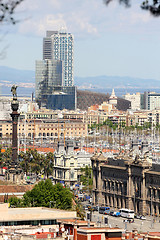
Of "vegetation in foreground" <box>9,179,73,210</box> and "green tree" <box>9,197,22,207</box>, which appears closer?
"green tree" <box>9,197,22,207</box>

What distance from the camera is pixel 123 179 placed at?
108m

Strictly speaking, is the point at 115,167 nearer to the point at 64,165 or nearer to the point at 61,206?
the point at 64,165

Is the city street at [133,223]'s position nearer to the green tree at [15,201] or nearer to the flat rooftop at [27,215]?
the green tree at [15,201]

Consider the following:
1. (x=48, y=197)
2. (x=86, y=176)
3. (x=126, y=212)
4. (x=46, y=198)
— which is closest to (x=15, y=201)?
(x=46, y=198)

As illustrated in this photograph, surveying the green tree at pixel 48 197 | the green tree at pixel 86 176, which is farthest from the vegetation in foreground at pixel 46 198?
the green tree at pixel 86 176

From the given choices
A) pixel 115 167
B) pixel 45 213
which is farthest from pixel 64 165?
pixel 45 213

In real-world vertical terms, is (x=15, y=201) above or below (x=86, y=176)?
above

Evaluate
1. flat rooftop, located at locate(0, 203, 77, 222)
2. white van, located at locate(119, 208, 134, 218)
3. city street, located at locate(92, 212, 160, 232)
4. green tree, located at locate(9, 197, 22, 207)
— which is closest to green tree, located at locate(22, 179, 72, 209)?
green tree, located at locate(9, 197, 22, 207)

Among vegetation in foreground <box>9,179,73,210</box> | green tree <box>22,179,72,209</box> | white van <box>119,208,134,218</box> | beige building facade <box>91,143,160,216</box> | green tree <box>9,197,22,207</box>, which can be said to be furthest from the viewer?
beige building facade <box>91,143,160,216</box>

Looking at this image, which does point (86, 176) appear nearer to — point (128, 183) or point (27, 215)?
point (128, 183)

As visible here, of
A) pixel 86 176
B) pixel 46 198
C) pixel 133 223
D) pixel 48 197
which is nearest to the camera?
pixel 46 198

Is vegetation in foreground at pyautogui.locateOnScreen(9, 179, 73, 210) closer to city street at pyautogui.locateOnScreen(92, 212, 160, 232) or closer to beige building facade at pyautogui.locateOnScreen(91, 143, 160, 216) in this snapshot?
city street at pyautogui.locateOnScreen(92, 212, 160, 232)

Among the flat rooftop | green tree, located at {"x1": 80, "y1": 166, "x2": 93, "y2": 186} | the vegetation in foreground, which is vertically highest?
the flat rooftop

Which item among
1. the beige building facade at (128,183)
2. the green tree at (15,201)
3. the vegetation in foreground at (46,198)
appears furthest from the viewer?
the beige building facade at (128,183)
